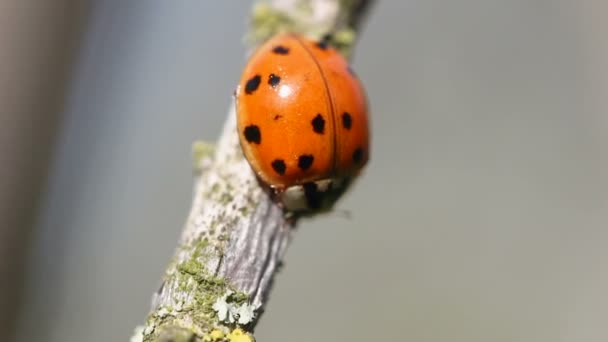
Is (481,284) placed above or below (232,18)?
below

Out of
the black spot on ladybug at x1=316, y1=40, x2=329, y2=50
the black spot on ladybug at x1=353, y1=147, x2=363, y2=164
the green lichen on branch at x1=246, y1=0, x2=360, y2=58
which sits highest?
the green lichen on branch at x1=246, y1=0, x2=360, y2=58

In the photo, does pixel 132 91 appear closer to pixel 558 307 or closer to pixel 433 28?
pixel 433 28

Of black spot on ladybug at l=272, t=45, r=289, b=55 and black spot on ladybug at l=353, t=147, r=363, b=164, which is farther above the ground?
black spot on ladybug at l=272, t=45, r=289, b=55

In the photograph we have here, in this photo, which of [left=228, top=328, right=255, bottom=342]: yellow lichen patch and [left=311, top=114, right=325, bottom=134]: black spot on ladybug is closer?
[left=228, top=328, right=255, bottom=342]: yellow lichen patch

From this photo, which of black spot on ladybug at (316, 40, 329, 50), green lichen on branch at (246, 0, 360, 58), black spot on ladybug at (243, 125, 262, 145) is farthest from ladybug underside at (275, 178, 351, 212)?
green lichen on branch at (246, 0, 360, 58)

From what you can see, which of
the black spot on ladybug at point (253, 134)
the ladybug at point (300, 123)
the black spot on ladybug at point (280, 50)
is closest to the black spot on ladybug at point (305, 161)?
the ladybug at point (300, 123)

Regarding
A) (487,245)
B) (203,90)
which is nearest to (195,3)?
(203,90)

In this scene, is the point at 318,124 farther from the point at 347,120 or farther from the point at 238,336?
the point at 238,336

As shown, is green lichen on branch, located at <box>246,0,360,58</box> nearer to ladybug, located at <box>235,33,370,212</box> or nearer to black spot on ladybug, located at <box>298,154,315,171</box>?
ladybug, located at <box>235,33,370,212</box>
